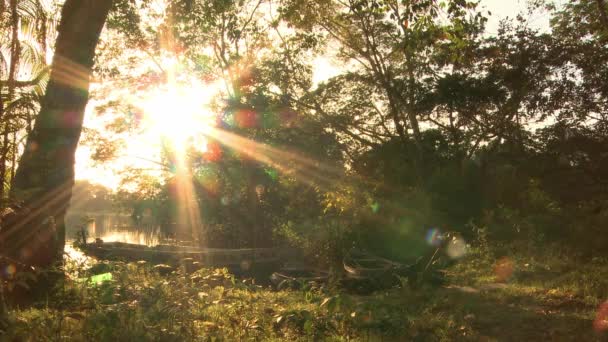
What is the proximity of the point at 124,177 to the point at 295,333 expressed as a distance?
29.9 m

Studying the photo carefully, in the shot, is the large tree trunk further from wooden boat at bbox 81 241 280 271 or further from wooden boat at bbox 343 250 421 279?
wooden boat at bbox 81 241 280 271

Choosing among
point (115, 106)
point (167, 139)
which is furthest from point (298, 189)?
point (115, 106)

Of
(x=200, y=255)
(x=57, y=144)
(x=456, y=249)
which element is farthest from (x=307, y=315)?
(x=200, y=255)

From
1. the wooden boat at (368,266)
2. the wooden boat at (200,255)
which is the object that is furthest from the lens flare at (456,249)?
the wooden boat at (200,255)

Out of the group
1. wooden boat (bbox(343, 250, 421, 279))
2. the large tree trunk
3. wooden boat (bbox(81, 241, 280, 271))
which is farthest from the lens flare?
wooden boat (bbox(81, 241, 280, 271))

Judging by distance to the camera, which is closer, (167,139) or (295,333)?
(295,333)

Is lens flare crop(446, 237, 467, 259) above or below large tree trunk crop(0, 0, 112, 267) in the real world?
below

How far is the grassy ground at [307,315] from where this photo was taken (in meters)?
4.87

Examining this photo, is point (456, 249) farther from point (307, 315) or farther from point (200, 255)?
point (200, 255)

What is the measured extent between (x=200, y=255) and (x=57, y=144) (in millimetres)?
16986

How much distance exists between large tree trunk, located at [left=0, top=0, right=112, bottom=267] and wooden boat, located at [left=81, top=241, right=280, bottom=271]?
16378 mm

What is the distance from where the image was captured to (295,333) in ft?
19.0

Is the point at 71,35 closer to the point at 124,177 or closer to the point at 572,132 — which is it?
the point at 572,132

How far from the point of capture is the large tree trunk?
278 inches
